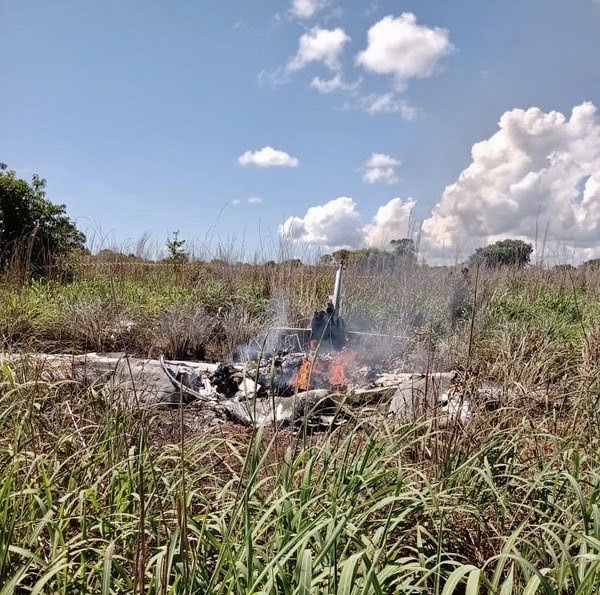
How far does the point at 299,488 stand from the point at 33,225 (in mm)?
9028

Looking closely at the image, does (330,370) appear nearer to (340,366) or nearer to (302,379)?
(340,366)

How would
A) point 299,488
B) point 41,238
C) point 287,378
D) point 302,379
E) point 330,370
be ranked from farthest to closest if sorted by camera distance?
point 41,238 < point 330,370 < point 287,378 < point 302,379 < point 299,488

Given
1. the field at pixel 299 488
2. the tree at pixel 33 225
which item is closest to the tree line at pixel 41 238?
the tree at pixel 33 225

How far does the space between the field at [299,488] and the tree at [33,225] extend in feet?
9.41

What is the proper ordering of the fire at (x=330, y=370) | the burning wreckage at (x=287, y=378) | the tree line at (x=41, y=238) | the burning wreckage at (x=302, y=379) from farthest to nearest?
the tree line at (x=41, y=238) < the fire at (x=330, y=370) < the burning wreckage at (x=302, y=379) < the burning wreckage at (x=287, y=378)

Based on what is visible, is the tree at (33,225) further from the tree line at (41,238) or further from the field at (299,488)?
the field at (299,488)

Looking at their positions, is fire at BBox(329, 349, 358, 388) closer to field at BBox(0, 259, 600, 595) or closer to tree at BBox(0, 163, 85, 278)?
field at BBox(0, 259, 600, 595)

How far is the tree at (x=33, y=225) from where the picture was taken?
888 centimetres

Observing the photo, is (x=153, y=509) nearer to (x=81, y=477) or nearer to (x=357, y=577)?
(x=81, y=477)

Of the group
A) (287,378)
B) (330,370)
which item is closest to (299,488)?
(287,378)

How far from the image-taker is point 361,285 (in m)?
8.52

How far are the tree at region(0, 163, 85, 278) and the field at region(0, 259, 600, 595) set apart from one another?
2.87 metres

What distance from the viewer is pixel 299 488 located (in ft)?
6.12

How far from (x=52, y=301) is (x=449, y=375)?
15.9ft
